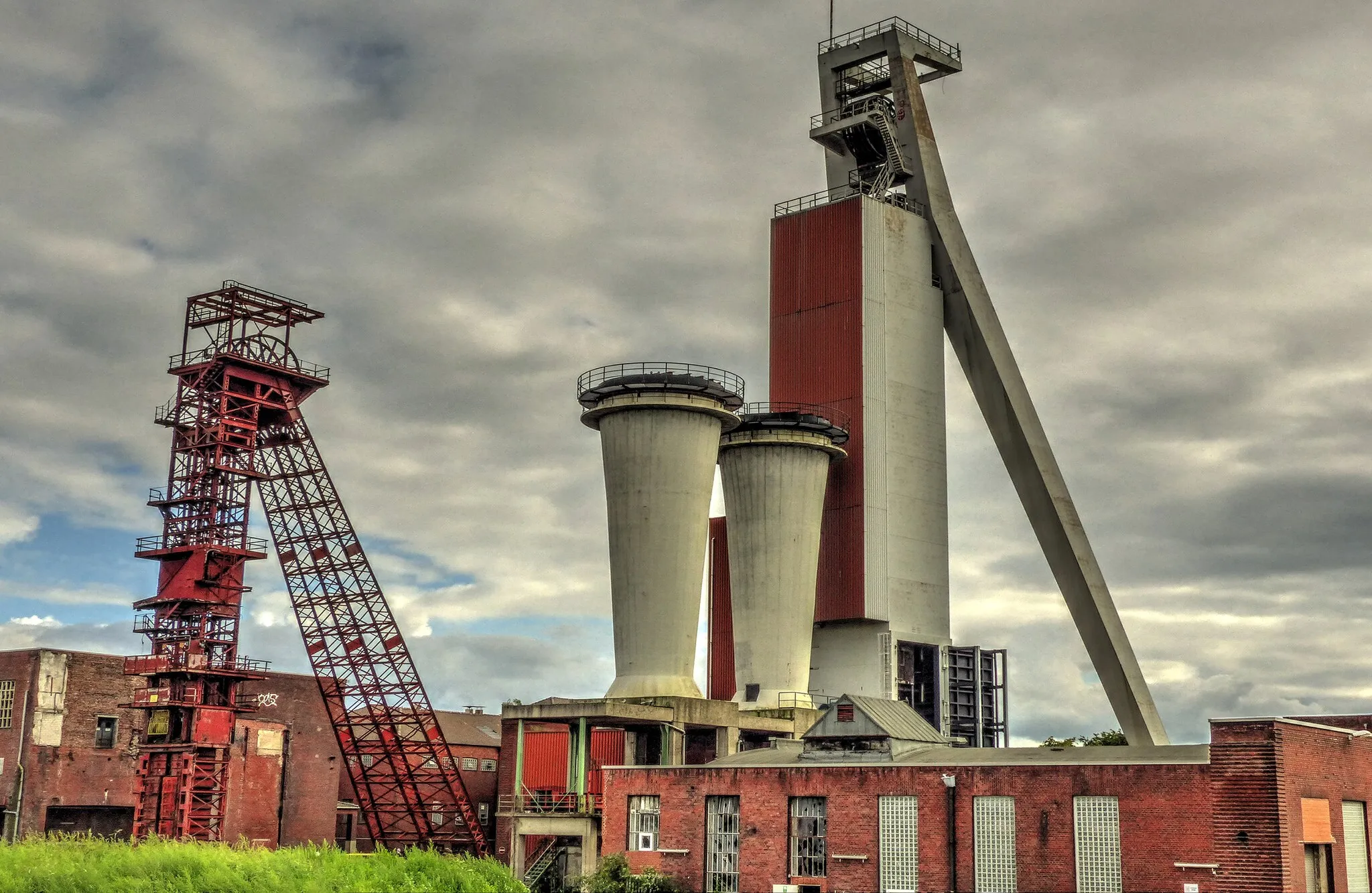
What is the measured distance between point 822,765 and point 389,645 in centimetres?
3130

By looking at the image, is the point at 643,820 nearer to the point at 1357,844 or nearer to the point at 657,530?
the point at 657,530

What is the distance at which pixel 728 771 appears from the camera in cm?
4375

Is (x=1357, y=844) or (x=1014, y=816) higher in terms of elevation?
(x=1014, y=816)

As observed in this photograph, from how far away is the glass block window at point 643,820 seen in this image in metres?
45.2

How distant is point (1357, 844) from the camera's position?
37.6 meters

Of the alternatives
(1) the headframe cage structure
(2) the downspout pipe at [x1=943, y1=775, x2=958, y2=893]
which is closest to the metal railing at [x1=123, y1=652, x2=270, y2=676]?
(1) the headframe cage structure

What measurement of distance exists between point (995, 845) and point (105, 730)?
41.4 metres

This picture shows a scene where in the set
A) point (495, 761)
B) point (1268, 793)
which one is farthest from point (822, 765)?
point (495, 761)

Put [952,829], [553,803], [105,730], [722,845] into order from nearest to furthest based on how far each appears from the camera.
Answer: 1. [952,829]
2. [722,845]
3. [553,803]
4. [105,730]

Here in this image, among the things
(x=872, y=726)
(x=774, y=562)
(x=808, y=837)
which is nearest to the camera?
(x=808, y=837)

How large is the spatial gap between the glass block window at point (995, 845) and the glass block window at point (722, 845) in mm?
7663

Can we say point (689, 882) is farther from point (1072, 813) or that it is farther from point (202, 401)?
point (202, 401)

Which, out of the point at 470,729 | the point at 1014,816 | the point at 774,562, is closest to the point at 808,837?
the point at 1014,816

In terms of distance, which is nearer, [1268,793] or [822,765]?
[1268,793]
